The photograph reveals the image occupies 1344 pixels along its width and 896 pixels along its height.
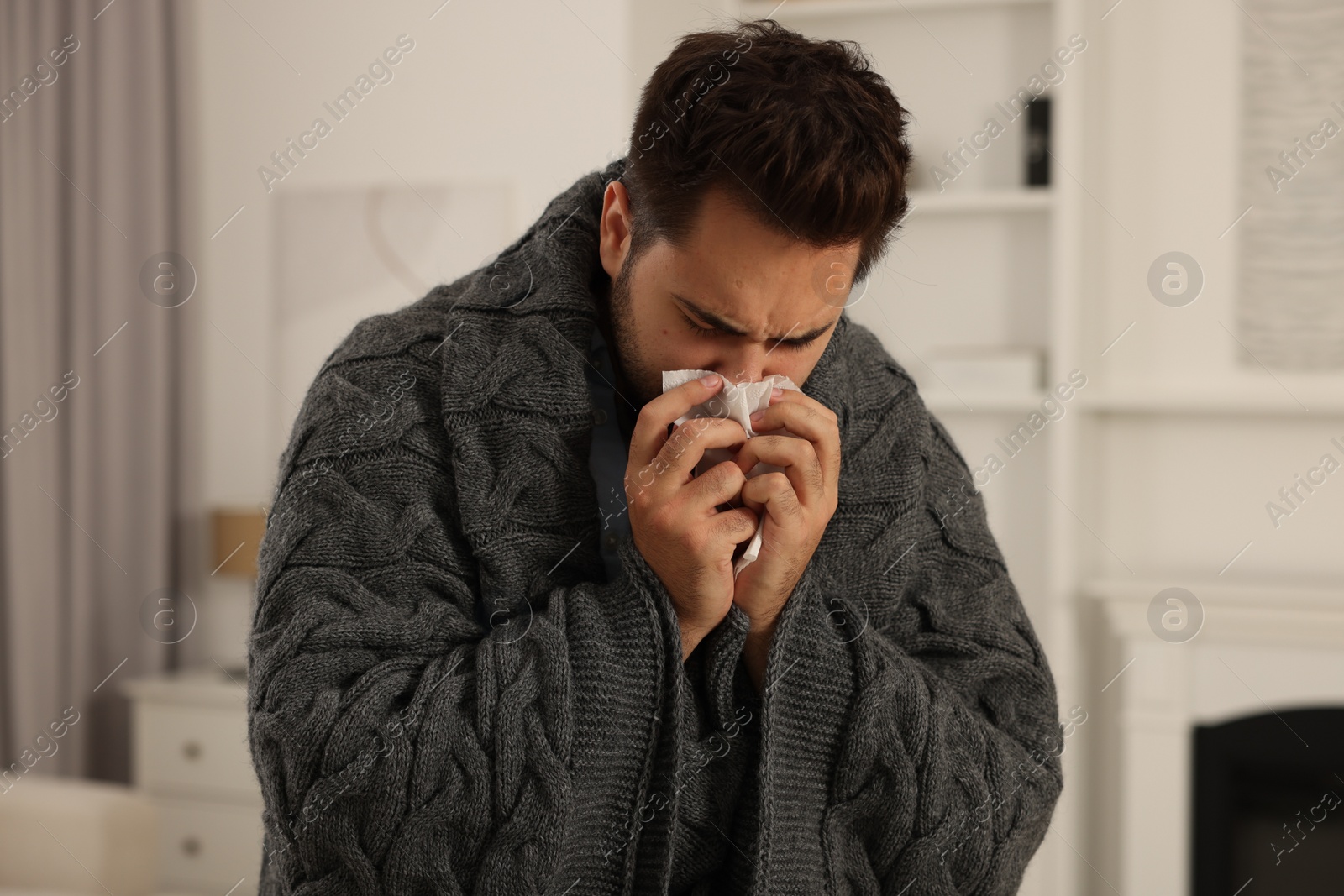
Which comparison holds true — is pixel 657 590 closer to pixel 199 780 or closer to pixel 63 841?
pixel 63 841

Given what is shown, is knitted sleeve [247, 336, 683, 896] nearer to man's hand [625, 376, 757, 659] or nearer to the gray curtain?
man's hand [625, 376, 757, 659]

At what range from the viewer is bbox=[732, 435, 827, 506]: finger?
1.06 metres

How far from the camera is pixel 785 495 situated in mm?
1056

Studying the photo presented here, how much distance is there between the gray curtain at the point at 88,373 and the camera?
133 inches

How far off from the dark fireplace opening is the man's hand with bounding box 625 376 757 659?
92.2 inches

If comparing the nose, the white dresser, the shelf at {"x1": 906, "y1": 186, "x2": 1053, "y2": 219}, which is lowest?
the white dresser

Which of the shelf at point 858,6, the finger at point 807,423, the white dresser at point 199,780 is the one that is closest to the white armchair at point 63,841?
the white dresser at point 199,780

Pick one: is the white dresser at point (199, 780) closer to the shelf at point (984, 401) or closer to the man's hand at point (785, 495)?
the shelf at point (984, 401)

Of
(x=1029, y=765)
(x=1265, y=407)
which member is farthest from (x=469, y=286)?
(x=1265, y=407)

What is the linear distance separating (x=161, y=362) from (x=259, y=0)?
1.28 m

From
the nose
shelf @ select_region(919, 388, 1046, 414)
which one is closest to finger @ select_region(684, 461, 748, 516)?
the nose

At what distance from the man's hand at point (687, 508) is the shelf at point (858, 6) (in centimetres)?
240

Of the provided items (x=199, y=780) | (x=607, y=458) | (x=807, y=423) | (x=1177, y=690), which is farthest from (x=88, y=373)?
(x=1177, y=690)

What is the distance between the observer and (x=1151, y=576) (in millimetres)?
3008
